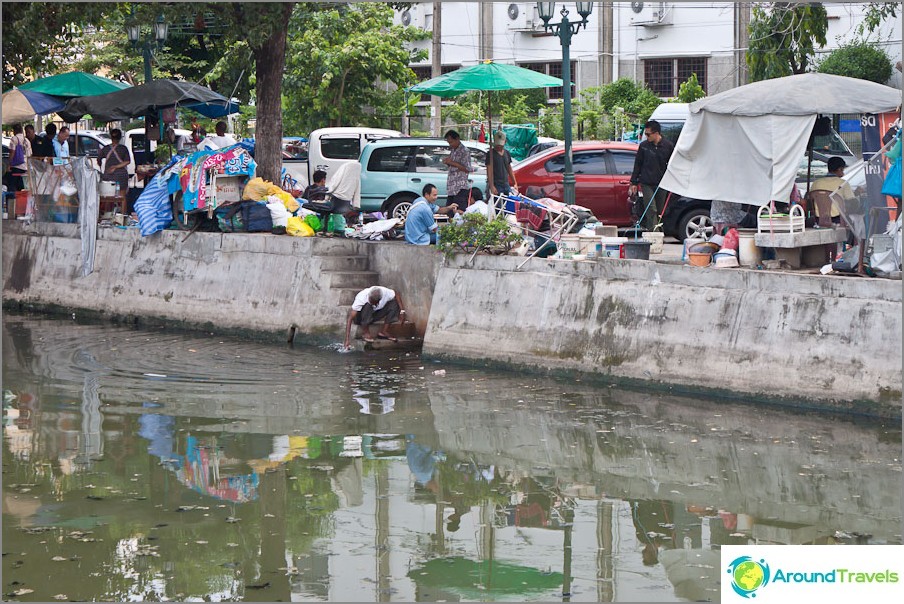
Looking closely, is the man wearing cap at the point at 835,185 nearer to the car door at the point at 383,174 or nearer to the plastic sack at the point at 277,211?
the plastic sack at the point at 277,211

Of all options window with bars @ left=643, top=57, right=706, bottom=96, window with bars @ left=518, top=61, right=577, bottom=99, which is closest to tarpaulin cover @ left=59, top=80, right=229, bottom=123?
window with bars @ left=643, top=57, right=706, bottom=96

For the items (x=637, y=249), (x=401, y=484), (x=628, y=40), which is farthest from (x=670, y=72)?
(x=401, y=484)

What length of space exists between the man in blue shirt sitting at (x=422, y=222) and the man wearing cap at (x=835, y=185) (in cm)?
473

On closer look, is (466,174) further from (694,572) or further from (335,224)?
(694,572)

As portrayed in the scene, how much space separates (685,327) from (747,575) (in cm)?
730

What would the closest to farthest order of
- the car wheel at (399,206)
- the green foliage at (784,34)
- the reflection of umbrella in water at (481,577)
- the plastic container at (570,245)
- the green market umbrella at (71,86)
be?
the reflection of umbrella in water at (481,577)
the plastic container at (570,245)
the green foliage at (784,34)
the car wheel at (399,206)
the green market umbrella at (71,86)

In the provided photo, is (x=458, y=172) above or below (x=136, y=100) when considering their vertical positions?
below

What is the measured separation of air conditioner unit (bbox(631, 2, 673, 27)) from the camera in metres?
35.9

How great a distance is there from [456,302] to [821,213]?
4.35 metres

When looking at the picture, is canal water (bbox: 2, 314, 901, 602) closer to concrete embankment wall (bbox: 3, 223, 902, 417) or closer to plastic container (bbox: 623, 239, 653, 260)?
concrete embankment wall (bbox: 3, 223, 902, 417)

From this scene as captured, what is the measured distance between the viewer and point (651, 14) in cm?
3634

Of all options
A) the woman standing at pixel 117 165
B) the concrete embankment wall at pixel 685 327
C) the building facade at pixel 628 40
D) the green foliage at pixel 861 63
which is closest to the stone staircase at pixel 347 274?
the concrete embankment wall at pixel 685 327

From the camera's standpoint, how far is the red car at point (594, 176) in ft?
66.5

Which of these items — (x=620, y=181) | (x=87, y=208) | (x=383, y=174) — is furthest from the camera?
(x=383, y=174)
